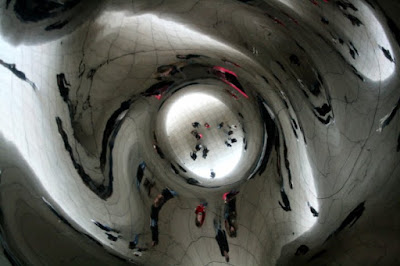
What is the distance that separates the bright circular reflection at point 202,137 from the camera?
91 centimetres

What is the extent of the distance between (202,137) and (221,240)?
23 centimetres

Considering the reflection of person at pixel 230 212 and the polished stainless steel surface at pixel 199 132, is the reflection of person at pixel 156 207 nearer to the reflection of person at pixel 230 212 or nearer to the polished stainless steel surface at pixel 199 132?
the polished stainless steel surface at pixel 199 132

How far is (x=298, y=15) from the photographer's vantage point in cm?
81

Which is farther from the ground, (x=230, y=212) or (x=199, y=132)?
(x=199, y=132)

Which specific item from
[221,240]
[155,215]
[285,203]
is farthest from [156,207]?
[285,203]


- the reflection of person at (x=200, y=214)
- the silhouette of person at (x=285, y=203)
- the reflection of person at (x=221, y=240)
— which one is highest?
the silhouette of person at (x=285, y=203)

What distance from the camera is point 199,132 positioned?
0.91m

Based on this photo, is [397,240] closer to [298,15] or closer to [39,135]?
[298,15]

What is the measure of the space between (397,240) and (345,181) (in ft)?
0.45

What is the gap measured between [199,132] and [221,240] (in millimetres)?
242

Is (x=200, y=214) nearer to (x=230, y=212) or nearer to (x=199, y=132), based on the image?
(x=230, y=212)

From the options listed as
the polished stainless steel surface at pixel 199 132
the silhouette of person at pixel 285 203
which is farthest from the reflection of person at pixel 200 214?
the silhouette of person at pixel 285 203

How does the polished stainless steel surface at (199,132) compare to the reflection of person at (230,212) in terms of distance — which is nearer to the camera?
the polished stainless steel surface at (199,132)

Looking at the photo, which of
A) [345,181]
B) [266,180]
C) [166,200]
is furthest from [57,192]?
[345,181]
